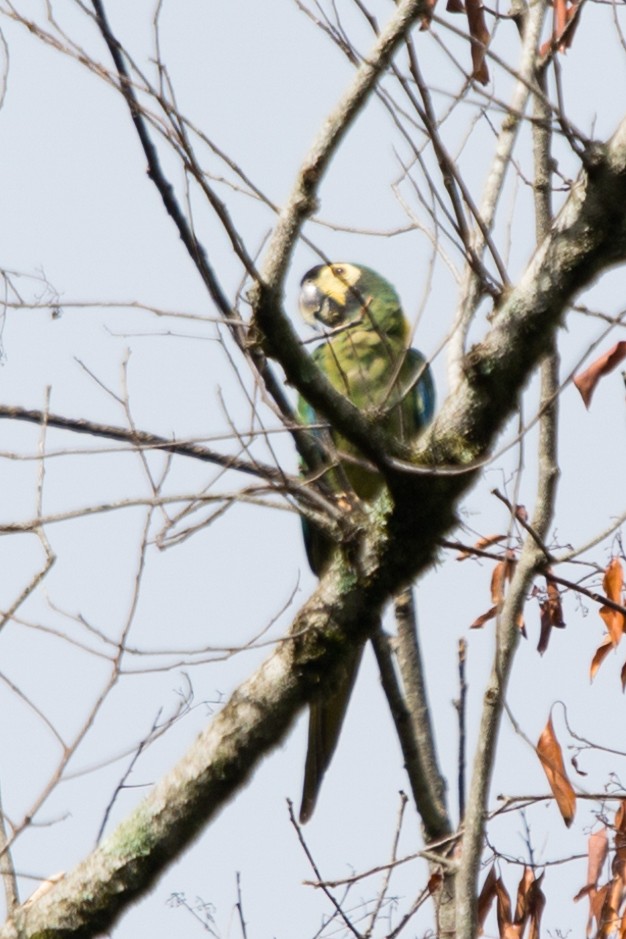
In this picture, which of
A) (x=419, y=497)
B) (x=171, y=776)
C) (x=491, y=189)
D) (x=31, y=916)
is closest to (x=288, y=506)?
(x=419, y=497)

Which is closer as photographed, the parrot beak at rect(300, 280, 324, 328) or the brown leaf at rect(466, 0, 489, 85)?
the brown leaf at rect(466, 0, 489, 85)

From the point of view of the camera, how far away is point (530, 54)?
2.92 metres

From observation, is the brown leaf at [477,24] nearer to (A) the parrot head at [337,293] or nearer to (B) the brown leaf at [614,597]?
(B) the brown leaf at [614,597]

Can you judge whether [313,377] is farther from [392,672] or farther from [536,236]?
[536,236]

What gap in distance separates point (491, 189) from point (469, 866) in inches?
65.8

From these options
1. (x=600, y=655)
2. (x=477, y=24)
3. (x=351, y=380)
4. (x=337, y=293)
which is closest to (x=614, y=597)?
(x=600, y=655)

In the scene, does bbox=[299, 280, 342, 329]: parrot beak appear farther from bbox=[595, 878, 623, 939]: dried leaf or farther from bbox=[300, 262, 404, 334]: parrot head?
bbox=[595, 878, 623, 939]: dried leaf

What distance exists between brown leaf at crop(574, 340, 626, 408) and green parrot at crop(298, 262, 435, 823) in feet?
1.00

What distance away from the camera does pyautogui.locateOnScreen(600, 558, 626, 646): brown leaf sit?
263cm

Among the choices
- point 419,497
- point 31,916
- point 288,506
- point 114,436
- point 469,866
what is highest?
point 114,436

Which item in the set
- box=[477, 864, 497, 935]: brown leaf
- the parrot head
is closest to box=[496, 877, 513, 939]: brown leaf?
box=[477, 864, 497, 935]: brown leaf

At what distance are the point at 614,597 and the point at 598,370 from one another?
0.60 metres

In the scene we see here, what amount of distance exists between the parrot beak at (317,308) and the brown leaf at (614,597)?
2541mm

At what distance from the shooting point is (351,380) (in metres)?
4.07
